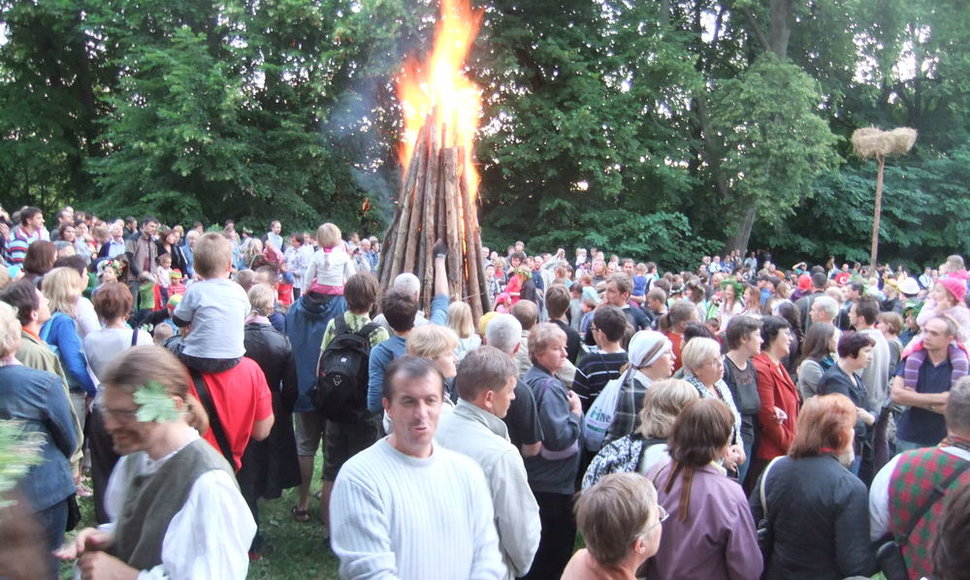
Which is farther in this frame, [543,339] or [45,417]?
[543,339]

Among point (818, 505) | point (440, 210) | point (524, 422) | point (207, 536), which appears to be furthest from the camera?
point (440, 210)

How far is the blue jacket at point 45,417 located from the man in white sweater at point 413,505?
1960mm

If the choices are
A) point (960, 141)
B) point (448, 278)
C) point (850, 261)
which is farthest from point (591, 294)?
point (960, 141)

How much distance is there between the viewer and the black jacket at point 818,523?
383cm

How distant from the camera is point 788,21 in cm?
3030

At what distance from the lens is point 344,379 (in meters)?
5.86

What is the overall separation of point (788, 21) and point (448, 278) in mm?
25919

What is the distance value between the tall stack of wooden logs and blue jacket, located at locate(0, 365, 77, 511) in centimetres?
509

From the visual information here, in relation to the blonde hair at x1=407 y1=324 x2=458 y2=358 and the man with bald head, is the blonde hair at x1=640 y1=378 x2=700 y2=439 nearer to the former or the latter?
the man with bald head

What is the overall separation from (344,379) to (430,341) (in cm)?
129

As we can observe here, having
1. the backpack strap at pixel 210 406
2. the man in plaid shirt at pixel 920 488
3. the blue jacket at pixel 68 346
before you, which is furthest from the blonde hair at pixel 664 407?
the blue jacket at pixel 68 346

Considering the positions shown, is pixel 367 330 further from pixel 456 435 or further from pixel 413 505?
pixel 413 505

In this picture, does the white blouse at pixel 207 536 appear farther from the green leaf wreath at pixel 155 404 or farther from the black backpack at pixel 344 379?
the black backpack at pixel 344 379

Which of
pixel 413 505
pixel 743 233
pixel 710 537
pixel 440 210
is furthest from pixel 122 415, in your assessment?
pixel 743 233
